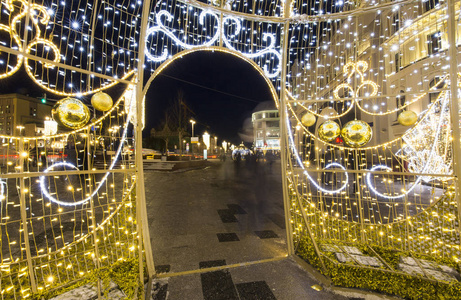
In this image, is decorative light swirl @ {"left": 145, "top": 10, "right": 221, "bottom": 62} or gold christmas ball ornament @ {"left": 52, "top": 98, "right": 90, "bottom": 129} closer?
gold christmas ball ornament @ {"left": 52, "top": 98, "right": 90, "bottom": 129}

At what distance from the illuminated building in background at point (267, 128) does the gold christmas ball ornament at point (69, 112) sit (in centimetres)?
6009

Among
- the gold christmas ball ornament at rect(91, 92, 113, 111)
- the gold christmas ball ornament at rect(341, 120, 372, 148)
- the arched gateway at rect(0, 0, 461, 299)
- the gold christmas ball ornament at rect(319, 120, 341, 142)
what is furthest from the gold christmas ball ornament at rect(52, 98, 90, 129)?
the gold christmas ball ornament at rect(341, 120, 372, 148)

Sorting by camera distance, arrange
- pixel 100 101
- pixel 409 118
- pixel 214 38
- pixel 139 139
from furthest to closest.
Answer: pixel 214 38, pixel 409 118, pixel 139 139, pixel 100 101

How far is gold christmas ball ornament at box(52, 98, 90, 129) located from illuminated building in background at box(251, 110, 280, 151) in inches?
2366

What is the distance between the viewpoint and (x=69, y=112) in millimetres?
2143

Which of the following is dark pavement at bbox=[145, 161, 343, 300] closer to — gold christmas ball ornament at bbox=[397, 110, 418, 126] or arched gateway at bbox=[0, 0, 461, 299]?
arched gateway at bbox=[0, 0, 461, 299]

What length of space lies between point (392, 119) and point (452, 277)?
616 inches

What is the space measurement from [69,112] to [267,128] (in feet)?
208

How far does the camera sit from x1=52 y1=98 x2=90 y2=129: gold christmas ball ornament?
2.14 metres

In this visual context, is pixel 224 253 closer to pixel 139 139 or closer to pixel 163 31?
pixel 139 139

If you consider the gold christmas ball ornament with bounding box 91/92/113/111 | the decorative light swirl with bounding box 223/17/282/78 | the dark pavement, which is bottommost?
the dark pavement

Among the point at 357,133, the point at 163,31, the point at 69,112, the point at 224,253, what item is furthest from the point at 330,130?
the point at 69,112

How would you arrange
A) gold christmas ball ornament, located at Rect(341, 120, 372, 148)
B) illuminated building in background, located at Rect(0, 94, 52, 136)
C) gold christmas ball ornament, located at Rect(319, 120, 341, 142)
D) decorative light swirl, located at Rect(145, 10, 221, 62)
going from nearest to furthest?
1. decorative light swirl, located at Rect(145, 10, 221, 62)
2. gold christmas ball ornament, located at Rect(341, 120, 372, 148)
3. gold christmas ball ornament, located at Rect(319, 120, 341, 142)
4. illuminated building in background, located at Rect(0, 94, 52, 136)

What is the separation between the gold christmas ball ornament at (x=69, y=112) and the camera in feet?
7.01
